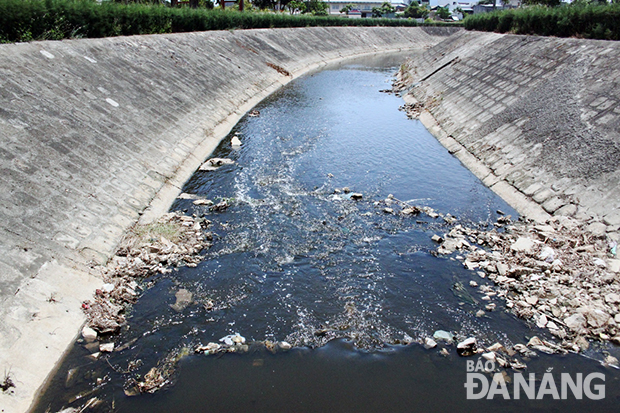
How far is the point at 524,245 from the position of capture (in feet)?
41.7

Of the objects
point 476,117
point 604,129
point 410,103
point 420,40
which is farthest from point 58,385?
point 420,40

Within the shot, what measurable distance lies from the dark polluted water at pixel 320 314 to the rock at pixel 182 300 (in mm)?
150

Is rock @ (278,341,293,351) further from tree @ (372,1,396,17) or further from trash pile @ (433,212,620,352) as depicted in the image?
tree @ (372,1,396,17)

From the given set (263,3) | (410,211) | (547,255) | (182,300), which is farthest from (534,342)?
(263,3)

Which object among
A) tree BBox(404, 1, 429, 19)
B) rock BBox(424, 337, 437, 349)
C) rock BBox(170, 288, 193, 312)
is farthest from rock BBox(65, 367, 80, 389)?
tree BBox(404, 1, 429, 19)

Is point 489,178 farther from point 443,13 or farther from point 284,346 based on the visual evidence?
point 443,13

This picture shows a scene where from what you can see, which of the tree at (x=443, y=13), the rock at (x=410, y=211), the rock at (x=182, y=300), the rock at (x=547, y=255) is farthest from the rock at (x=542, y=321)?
the tree at (x=443, y=13)

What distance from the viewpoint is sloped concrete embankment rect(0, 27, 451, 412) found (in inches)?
369

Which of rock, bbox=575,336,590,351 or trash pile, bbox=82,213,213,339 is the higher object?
trash pile, bbox=82,213,213,339

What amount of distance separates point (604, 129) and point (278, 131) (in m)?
16.1

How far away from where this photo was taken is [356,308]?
10789 millimetres

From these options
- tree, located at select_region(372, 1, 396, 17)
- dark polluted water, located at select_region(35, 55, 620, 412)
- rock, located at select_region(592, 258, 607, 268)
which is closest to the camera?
dark polluted water, located at select_region(35, 55, 620, 412)

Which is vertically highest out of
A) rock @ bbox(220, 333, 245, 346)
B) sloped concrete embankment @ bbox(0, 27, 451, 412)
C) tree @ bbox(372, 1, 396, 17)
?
tree @ bbox(372, 1, 396, 17)

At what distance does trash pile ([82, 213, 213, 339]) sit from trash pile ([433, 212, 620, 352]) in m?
7.58
